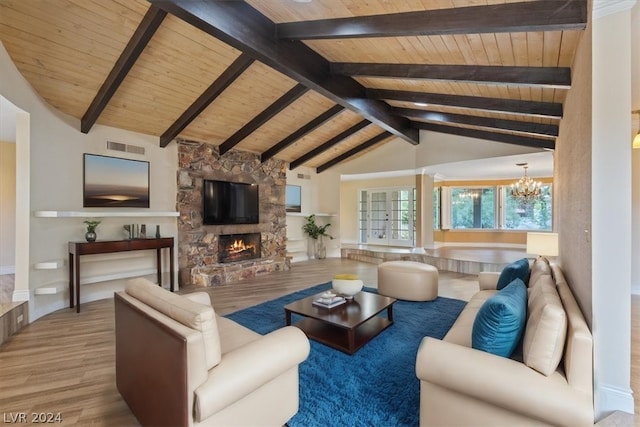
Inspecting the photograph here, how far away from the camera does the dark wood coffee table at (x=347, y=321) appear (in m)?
2.73

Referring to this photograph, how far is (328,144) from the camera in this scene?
6.93m

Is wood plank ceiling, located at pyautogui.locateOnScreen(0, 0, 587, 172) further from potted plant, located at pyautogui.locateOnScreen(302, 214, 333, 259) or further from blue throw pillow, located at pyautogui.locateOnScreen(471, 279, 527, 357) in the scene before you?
potted plant, located at pyautogui.locateOnScreen(302, 214, 333, 259)

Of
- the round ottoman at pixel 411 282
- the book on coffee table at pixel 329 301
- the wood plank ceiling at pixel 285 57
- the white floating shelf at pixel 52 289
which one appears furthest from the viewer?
the round ottoman at pixel 411 282

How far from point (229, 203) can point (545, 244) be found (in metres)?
5.28

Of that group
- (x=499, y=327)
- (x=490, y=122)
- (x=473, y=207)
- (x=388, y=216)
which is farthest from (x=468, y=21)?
(x=473, y=207)

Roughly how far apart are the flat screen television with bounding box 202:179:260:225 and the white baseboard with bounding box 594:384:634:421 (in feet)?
18.5

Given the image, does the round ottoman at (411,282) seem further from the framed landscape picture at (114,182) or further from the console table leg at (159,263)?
the framed landscape picture at (114,182)

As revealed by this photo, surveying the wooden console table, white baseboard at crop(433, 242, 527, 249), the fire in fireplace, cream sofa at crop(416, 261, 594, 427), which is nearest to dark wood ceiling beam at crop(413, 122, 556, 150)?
white baseboard at crop(433, 242, 527, 249)

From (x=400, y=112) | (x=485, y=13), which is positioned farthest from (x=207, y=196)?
(x=485, y=13)

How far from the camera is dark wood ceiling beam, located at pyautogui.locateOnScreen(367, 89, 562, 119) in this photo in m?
3.54

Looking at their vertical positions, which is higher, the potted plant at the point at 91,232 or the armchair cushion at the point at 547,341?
the potted plant at the point at 91,232

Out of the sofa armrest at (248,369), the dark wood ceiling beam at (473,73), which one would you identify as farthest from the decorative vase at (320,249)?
the sofa armrest at (248,369)

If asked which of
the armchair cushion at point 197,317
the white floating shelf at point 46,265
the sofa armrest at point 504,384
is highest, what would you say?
the armchair cushion at point 197,317

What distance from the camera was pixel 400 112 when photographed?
559 cm
